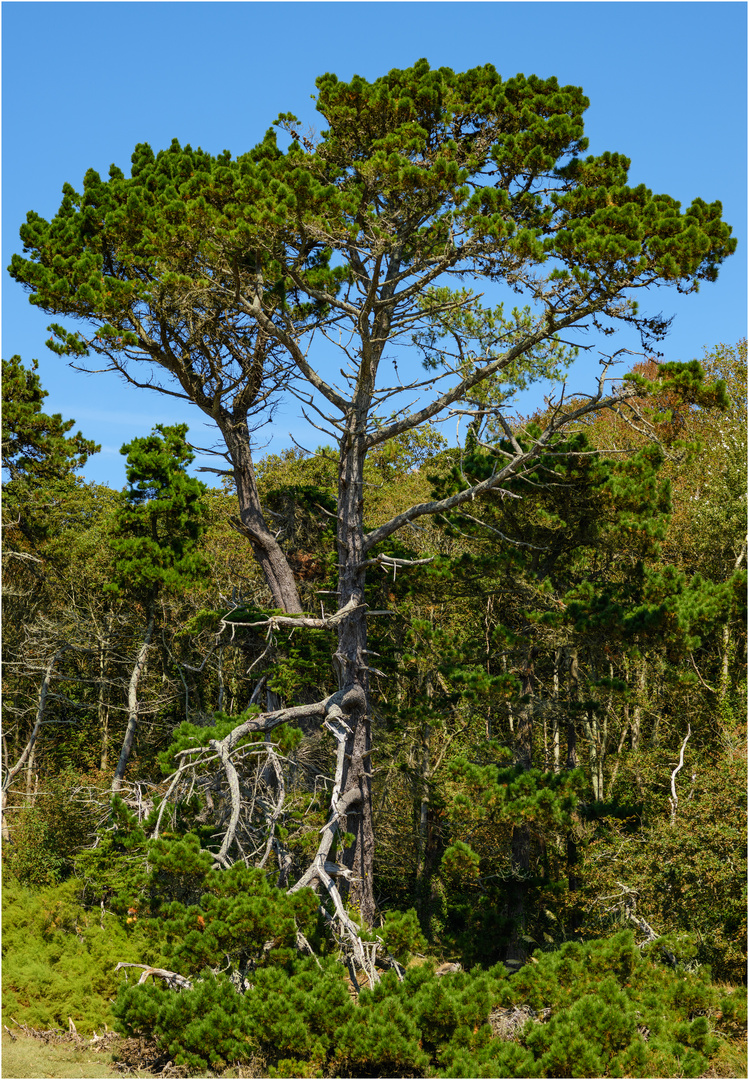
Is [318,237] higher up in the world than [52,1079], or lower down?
higher up

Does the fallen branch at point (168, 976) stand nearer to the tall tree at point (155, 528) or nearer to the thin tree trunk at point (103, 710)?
the tall tree at point (155, 528)

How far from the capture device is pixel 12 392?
691 inches

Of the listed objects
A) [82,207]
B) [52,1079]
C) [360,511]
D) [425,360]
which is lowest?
[52,1079]

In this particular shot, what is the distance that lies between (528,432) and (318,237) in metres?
3.94

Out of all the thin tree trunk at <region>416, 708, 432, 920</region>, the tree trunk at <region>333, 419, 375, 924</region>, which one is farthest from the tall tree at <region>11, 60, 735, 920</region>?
the thin tree trunk at <region>416, 708, 432, 920</region>

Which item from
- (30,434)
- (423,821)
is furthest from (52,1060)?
(30,434)

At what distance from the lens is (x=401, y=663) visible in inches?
618

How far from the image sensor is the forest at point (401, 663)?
7316 millimetres

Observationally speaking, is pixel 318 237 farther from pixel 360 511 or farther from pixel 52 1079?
pixel 52 1079

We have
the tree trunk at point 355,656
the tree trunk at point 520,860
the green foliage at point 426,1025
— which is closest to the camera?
the green foliage at point 426,1025

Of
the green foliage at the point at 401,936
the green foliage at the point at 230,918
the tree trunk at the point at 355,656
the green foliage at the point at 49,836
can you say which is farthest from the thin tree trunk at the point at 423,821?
the green foliage at the point at 230,918

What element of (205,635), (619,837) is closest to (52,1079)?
(619,837)

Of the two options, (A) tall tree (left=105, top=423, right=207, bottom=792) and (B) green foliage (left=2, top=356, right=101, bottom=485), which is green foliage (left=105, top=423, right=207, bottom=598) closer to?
(A) tall tree (left=105, top=423, right=207, bottom=792)

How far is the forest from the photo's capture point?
7.32 m
